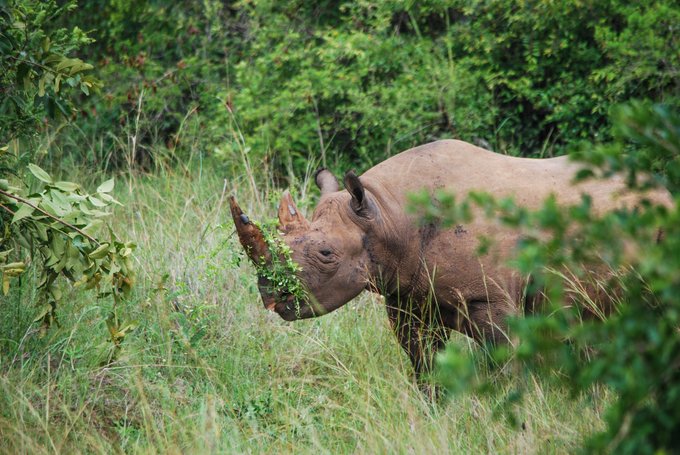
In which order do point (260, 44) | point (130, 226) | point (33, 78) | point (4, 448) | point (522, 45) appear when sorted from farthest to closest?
point (260, 44) → point (522, 45) → point (130, 226) → point (33, 78) → point (4, 448)

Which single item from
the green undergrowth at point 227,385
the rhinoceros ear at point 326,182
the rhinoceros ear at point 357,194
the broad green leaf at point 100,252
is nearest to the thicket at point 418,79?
the green undergrowth at point 227,385

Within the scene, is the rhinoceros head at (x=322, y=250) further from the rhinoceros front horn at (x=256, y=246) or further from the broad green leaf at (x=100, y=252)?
the broad green leaf at (x=100, y=252)

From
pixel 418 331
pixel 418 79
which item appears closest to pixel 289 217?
pixel 418 331

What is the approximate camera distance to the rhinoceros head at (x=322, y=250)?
4.71 metres

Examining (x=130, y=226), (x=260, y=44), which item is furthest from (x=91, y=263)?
(x=260, y=44)

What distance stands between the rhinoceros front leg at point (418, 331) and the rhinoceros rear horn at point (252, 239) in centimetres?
85

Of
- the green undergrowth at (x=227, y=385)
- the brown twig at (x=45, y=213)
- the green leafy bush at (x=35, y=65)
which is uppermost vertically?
the green leafy bush at (x=35, y=65)

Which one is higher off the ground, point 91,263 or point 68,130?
point 91,263

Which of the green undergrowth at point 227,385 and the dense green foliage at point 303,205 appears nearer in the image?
the dense green foliage at point 303,205

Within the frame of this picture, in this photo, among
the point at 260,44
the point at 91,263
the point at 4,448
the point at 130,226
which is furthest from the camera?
the point at 260,44

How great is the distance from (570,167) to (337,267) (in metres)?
1.54

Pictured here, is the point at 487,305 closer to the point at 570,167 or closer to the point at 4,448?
the point at 570,167

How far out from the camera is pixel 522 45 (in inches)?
328

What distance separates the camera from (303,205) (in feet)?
22.4
